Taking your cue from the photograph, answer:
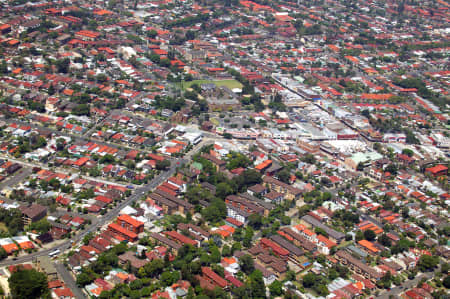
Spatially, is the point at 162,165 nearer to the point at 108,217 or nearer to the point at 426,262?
the point at 108,217

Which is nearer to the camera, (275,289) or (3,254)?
(275,289)

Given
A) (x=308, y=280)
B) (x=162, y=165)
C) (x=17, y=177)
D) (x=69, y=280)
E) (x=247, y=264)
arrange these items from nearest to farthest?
(x=69, y=280)
(x=308, y=280)
(x=247, y=264)
(x=17, y=177)
(x=162, y=165)

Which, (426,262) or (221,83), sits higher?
(426,262)

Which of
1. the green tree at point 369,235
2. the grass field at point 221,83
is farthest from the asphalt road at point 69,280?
the grass field at point 221,83

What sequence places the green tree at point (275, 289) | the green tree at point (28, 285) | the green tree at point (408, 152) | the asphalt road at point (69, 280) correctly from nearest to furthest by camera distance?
the green tree at point (28, 285) < the asphalt road at point (69, 280) < the green tree at point (275, 289) < the green tree at point (408, 152)

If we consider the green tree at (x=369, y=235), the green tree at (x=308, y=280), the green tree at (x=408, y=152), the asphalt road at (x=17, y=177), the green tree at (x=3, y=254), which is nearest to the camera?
the green tree at (x=3, y=254)

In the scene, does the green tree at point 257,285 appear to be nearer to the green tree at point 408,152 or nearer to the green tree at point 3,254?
the green tree at point 3,254

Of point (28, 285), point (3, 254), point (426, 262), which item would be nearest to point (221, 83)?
point (426, 262)

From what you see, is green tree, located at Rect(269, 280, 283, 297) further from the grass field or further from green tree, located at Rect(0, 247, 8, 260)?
the grass field
